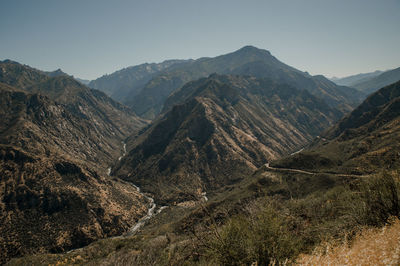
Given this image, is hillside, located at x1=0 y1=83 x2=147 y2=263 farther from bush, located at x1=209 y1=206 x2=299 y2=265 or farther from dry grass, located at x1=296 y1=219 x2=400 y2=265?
dry grass, located at x1=296 y1=219 x2=400 y2=265

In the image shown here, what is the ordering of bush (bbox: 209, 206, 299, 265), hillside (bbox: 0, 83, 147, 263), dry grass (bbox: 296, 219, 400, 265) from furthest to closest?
hillside (bbox: 0, 83, 147, 263) → bush (bbox: 209, 206, 299, 265) → dry grass (bbox: 296, 219, 400, 265)

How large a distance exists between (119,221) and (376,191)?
7414 inches

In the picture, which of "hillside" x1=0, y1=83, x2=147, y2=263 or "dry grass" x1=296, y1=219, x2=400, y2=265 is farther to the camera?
"hillside" x1=0, y1=83, x2=147, y2=263

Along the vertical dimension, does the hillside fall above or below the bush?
below

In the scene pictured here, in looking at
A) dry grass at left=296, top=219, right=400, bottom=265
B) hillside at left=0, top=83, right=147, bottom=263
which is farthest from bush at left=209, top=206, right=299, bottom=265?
hillside at left=0, top=83, right=147, bottom=263

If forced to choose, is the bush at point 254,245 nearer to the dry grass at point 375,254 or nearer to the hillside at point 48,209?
the dry grass at point 375,254

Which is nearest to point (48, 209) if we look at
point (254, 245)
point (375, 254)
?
point (254, 245)

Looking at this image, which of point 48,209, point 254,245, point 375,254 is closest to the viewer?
point 375,254

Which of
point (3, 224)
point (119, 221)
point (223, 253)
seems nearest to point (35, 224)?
point (3, 224)

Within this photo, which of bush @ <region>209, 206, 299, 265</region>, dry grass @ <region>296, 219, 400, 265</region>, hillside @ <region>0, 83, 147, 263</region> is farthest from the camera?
hillside @ <region>0, 83, 147, 263</region>

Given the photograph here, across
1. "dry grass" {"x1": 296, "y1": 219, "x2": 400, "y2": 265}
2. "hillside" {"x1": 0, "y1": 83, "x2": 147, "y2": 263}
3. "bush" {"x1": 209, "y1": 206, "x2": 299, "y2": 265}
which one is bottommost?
"hillside" {"x1": 0, "y1": 83, "x2": 147, "y2": 263}

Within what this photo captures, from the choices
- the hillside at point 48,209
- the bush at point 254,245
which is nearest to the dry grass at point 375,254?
the bush at point 254,245

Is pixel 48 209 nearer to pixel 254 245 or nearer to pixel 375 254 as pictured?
pixel 254 245

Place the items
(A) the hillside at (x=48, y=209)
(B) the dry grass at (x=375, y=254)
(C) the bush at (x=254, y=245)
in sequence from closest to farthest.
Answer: (B) the dry grass at (x=375, y=254) < (C) the bush at (x=254, y=245) < (A) the hillside at (x=48, y=209)
